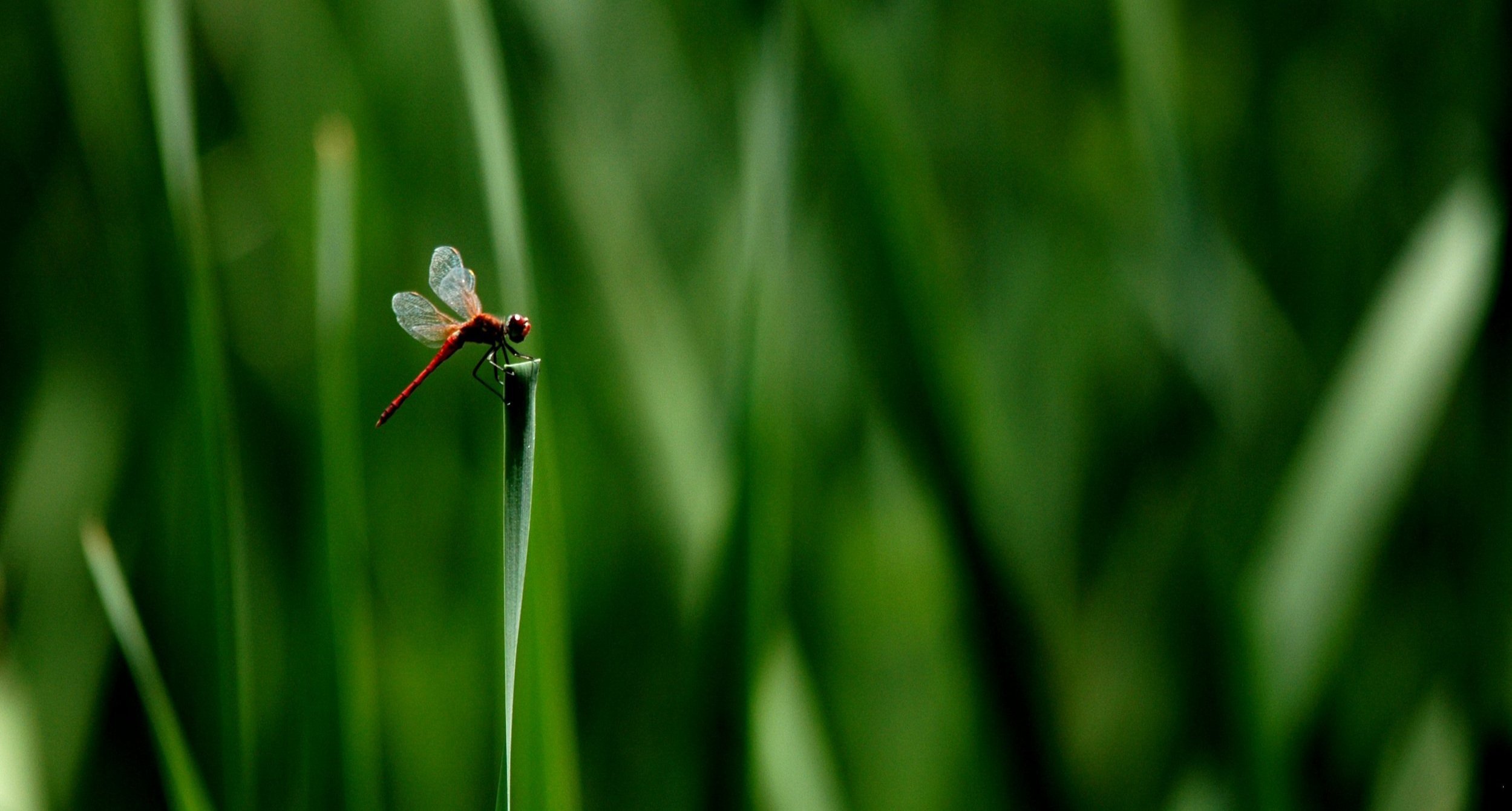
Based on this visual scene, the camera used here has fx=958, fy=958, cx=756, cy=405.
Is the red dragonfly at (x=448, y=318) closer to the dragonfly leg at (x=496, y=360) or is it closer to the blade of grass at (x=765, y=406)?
the dragonfly leg at (x=496, y=360)

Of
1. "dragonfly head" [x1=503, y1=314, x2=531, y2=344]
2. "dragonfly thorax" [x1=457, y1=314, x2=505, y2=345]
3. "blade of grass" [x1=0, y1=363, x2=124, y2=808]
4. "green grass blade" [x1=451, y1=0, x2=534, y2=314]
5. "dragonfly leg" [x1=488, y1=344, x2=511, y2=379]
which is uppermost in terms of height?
"green grass blade" [x1=451, y1=0, x2=534, y2=314]

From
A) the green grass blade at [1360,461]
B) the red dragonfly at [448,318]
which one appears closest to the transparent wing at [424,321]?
the red dragonfly at [448,318]

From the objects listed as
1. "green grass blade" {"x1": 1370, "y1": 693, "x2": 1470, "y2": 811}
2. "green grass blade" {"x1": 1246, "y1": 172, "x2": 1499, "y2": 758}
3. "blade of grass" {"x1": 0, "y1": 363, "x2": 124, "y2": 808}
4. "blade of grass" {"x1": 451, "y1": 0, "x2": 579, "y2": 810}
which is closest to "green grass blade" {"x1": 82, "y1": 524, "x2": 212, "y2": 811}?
"blade of grass" {"x1": 451, "y1": 0, "x2": 579, "y2": 810}

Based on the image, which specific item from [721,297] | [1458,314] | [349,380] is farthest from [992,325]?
[349,380]

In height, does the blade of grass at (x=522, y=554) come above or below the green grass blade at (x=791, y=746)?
above

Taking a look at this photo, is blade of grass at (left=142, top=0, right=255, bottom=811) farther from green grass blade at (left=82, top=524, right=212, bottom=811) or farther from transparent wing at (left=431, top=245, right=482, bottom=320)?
transparent wing at (left=431, top=245, right=482, bottom=320)

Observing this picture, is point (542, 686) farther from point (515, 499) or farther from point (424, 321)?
point (424, 321)

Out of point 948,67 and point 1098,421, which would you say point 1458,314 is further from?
point 948,67

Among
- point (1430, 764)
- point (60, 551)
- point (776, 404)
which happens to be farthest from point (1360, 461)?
point (60, 551)
